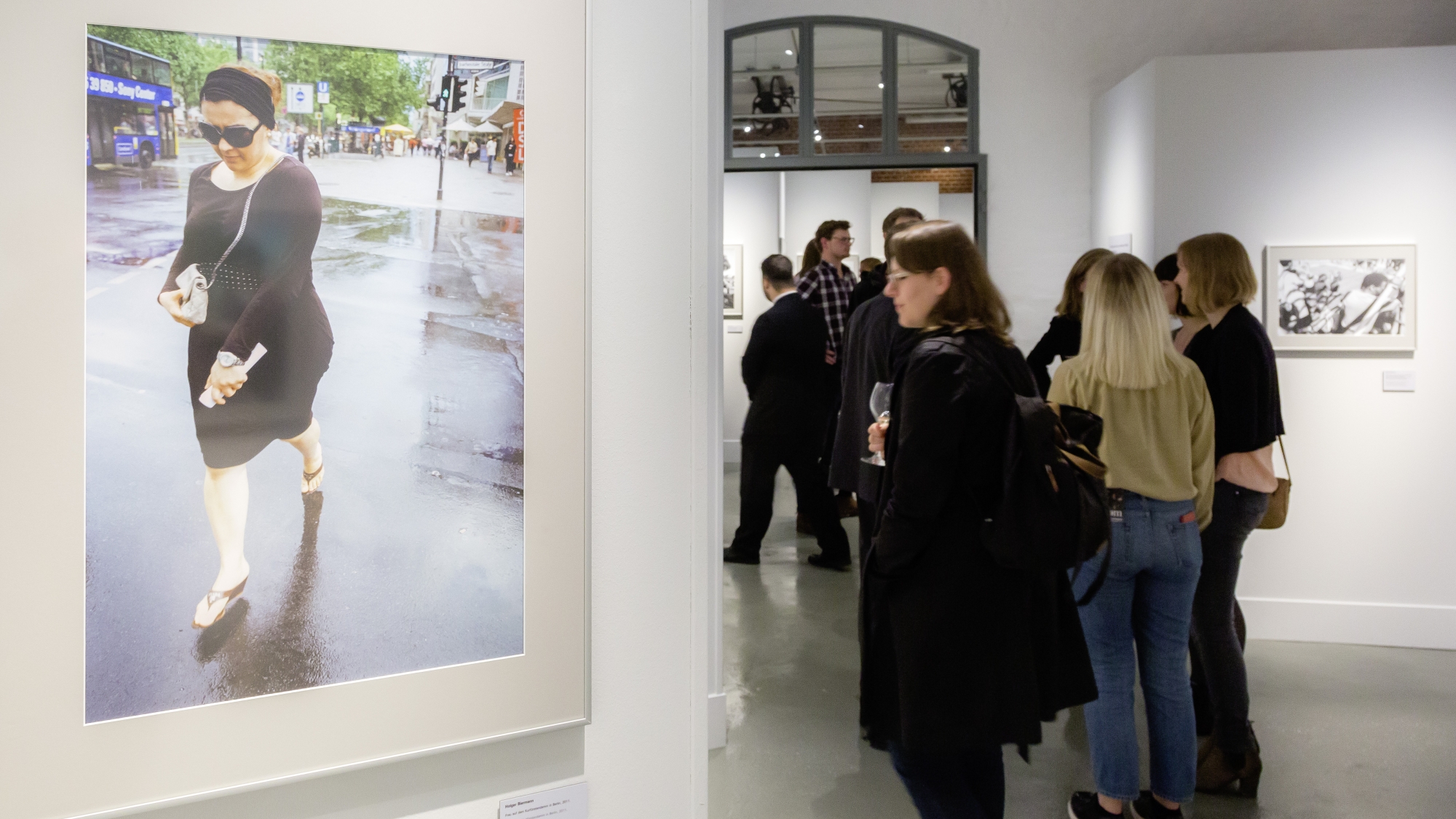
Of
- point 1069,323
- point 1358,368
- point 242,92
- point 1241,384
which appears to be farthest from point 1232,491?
point 242,92

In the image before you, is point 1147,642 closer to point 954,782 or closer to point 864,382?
point 954,782

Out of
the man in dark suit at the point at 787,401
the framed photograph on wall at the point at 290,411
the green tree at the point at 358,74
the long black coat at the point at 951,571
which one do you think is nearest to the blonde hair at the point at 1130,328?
the long black coat at the point at 951,571

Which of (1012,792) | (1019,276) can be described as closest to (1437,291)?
(1019,276)

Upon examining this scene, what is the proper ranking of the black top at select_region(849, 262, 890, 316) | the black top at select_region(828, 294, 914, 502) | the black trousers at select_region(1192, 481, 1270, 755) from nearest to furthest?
the black trousers at select_region(1192, 481, 1270, 755) → the black top at select_region(828, 294, 914, 502) → the black top at select_region(849, 262, 890, 316)

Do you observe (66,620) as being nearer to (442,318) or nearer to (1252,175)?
(442,318)

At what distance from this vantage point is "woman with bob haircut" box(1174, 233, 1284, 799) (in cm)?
308

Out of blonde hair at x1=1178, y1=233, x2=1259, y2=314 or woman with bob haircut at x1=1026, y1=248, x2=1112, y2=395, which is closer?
blonde hair at x1=1178, y1=233, x2=1259, y2=314

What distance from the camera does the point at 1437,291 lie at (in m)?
4.77

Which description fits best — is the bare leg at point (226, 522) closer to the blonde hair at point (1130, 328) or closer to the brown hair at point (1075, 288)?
the blonde hair at point (1130, 328)

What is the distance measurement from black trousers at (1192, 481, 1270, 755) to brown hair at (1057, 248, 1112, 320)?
1106 mm

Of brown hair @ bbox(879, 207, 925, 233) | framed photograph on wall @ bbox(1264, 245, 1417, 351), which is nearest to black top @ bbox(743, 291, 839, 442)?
brown hair @ bbox(879, 207, 925, 233)

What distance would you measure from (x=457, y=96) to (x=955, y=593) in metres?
1.44

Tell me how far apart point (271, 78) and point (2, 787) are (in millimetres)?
880

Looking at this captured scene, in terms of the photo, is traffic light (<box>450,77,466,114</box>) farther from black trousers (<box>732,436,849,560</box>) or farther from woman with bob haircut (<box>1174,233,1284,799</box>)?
black trousers (<box>732,436,849,560</box>)
